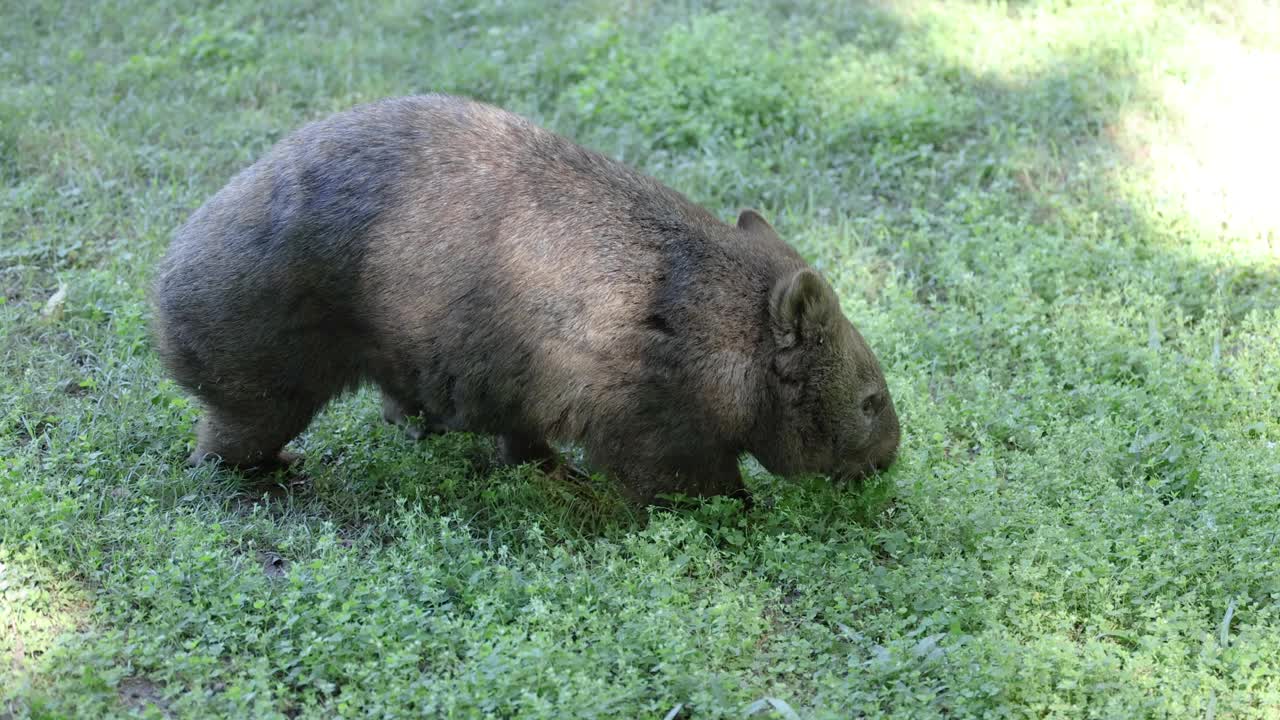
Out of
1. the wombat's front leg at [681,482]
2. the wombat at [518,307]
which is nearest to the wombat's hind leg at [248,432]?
the wombat at [518,307]

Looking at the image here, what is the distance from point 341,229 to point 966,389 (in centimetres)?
338

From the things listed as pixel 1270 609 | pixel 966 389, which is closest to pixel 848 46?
pixel 966 389

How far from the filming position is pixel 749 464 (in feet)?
21.1

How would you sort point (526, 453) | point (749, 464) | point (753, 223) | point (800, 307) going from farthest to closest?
point (749, 464) < point (526, 453) < point (753, 223) < point (800, 307)

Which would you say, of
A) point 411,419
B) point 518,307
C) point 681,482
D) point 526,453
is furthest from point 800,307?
point 411,419

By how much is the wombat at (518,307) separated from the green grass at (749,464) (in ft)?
1.38

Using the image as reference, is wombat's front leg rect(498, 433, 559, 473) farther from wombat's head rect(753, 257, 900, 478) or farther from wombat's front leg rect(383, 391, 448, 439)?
wombat's head rect(753, 257, 900, 478)

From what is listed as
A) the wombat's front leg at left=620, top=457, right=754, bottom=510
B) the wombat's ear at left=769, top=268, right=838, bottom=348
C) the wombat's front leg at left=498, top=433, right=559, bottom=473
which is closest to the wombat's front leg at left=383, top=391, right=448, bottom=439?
the wombat's front leg at left=498, top=433, right=559, bottom=473

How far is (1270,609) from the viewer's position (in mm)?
4938

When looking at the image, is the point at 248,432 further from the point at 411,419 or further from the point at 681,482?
the point at 681,482

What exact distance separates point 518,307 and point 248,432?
145 centimetres

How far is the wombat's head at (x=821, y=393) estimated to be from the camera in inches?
214

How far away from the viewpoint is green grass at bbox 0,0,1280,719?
182 inches

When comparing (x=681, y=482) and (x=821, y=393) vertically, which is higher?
(x=821, y=393)
